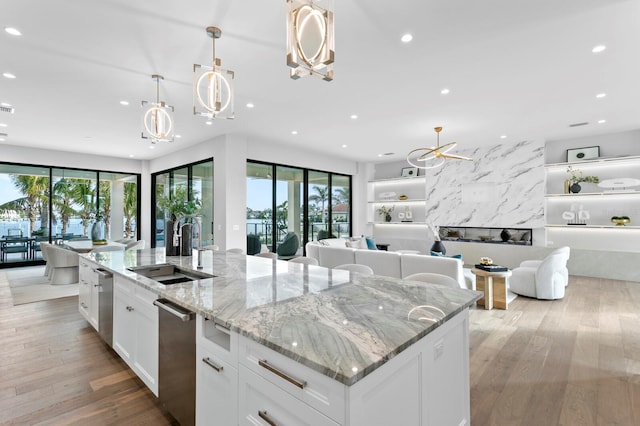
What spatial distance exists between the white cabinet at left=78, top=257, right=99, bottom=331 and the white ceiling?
2252mm

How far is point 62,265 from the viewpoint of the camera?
19.7 ft

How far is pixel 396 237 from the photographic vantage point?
32.6 ft

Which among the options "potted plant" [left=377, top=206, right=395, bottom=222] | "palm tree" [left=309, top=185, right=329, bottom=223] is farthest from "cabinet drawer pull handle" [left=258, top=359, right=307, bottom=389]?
"potted plant" [left=377, top=206, right=395, bottom=222]

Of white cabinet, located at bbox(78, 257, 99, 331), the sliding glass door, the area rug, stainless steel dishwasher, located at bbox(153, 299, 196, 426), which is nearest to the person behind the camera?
stainless steel dishwasher, located at bbox(153, 299, 196, 426)

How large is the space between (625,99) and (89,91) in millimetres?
7625

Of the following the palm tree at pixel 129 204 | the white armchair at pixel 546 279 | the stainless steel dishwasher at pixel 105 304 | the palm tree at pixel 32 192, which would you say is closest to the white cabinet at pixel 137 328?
the stainless steel dishwasher at pixel 105 304

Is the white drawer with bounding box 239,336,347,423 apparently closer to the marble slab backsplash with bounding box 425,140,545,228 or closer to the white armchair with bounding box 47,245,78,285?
the white armchair with bounding box 47,245,78,285

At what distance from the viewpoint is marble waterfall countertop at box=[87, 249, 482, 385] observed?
111 cm

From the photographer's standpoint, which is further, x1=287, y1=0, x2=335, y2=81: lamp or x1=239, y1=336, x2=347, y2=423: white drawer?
x1=287, y1=0, x2=335, y2=81: lamp

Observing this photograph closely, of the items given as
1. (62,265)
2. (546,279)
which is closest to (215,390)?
(546,279)

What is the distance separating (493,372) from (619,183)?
6.26 metres

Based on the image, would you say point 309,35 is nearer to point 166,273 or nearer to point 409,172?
point 166,273

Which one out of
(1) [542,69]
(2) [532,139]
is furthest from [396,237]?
(1) [542,69]

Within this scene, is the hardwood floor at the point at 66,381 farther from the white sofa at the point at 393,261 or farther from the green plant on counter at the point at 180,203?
the green plant on counter at the point at 180,203
